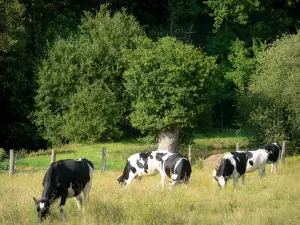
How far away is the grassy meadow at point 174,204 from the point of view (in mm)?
14219

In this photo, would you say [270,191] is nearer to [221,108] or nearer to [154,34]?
[154,34]

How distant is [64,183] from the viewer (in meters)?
15.3

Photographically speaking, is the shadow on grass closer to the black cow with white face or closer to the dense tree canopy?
the black cow with white face

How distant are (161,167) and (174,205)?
17.8ft

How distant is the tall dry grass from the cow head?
0.58 feet

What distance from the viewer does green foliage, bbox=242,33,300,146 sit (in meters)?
41.6

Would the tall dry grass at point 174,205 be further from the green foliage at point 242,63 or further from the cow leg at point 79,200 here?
the green foliage at point 242,63

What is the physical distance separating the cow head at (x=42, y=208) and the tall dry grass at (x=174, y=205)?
0.58 feet

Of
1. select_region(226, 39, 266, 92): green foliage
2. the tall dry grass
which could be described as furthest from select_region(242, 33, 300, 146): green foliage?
the tall dry grass

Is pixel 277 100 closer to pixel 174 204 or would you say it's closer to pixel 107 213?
pixel 174 204

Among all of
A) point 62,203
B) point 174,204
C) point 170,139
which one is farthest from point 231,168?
point 170,139

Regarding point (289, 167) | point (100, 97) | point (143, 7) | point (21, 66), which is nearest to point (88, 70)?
point (100, 97)

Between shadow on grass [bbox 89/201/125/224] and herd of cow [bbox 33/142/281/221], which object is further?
herd of cow [bbox 33/142/281/221]

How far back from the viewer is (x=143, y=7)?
67.6 meters
